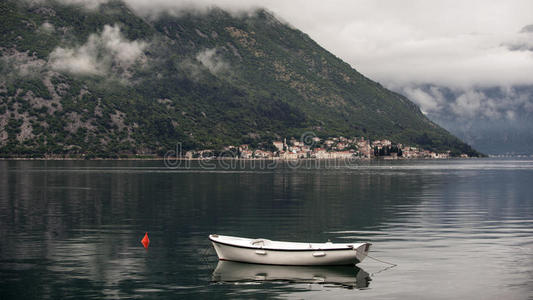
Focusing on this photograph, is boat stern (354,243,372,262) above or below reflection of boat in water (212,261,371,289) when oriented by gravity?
above

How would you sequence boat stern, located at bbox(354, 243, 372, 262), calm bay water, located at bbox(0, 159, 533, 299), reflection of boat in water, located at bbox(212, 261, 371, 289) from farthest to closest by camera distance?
boat stern, located at bbox(354, 243, 372, 262), reflection of boat in water, located at bbox(212, 261, 371, 289), calm bay water, located at bbox(0, 159, 533, 299)

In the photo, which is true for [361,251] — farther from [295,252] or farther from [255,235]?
[255,235]

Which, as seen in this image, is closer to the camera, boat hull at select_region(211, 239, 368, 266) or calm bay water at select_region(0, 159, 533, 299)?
calm bay water at select_region(0, 159, 533, 299)

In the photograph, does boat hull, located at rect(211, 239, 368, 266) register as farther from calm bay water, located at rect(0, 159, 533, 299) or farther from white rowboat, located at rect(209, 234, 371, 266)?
calm bay water, located at rect(0, 159, 533, 299)

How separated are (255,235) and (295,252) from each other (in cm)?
1638

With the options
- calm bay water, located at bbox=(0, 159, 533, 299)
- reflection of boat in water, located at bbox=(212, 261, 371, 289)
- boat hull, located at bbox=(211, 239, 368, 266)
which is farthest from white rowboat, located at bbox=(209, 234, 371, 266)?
calm bay water, located at bbox=(0, 159, 533, 299)

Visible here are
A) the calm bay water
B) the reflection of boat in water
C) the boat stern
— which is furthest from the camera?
the boat stern

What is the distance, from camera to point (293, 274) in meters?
39.1

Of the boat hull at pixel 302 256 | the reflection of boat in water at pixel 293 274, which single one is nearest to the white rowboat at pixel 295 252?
the boat hull at pixel 302 256

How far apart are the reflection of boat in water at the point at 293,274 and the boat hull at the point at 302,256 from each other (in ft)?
1.38

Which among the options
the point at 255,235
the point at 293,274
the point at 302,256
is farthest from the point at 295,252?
the point at 255,235

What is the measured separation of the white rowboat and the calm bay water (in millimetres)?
719

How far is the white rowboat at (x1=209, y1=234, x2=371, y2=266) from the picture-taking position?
39562 millimetres

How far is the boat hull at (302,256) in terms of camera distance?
39594 mm
